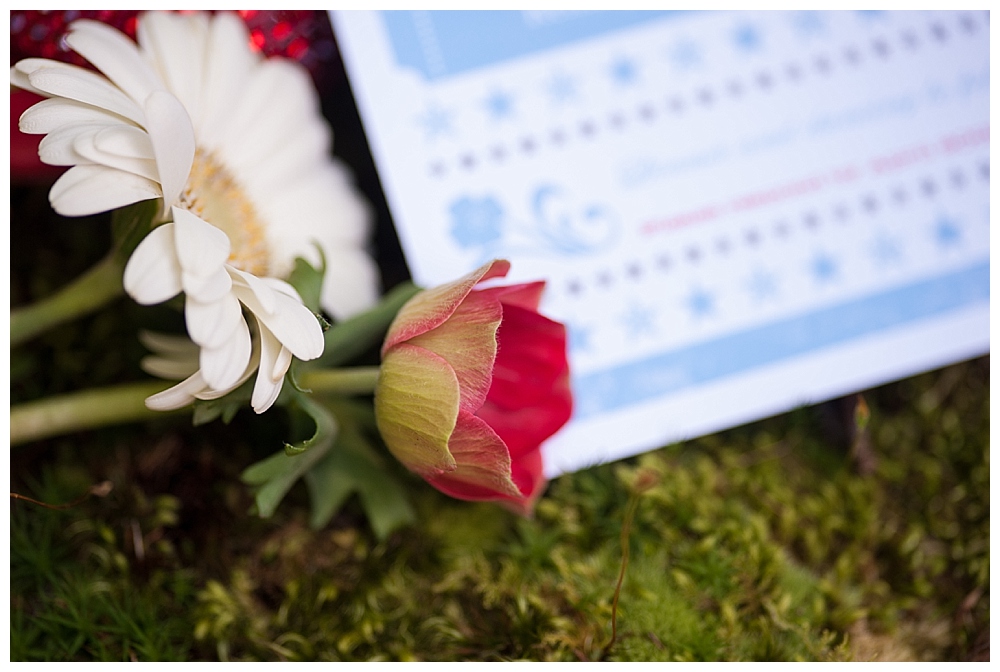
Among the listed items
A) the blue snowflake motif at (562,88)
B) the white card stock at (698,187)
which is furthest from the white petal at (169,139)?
the blue snowflake motif at (562,88)

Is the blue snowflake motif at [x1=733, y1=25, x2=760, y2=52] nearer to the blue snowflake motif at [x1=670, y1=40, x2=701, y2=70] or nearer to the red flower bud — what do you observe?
the blue snowflake motif at [x1=670, y1=40, x2=701, y2=70]

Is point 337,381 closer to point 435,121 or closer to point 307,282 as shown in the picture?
point 307,282

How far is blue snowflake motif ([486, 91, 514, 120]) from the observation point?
63 centimetres

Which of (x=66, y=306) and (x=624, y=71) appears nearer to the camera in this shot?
(x=66, y=306)

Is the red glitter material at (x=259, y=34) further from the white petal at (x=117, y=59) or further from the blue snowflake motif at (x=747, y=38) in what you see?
the blue snowflake motif at (x=747, y=38)

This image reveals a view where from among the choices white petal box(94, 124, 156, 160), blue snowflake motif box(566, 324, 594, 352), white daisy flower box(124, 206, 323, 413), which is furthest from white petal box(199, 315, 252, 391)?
blue snowflake motif box(566, 324, 594, 352)

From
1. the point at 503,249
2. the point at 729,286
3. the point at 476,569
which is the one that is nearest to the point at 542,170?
the point at 503,249

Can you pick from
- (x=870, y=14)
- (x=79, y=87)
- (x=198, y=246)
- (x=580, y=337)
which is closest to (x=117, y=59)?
(x=79, y=87)

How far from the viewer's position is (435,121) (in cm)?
63

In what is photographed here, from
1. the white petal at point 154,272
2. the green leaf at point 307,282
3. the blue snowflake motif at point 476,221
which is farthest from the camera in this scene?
the blue snowflake motif at point 476,221

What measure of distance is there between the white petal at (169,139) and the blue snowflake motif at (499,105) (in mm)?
293

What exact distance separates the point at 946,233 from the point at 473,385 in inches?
20.6

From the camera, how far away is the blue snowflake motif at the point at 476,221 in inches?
24.5
